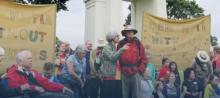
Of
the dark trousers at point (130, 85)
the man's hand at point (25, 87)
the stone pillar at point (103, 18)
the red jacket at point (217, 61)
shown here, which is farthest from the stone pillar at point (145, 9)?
the man's hand at point (25, 87)

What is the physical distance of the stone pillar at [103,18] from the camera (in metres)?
15.9

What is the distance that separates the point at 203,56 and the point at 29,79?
427 cm

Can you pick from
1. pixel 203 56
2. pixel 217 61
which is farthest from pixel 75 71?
pixel 217 61

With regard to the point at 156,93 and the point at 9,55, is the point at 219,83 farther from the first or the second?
the point at 9,55

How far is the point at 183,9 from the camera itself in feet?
121

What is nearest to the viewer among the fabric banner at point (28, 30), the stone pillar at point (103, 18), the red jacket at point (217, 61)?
the fabric banner at point (28, 30)

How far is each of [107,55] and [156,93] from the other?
177cm

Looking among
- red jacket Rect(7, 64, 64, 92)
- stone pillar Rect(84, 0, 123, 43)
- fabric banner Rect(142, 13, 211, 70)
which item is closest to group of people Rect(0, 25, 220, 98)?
red jacket Rect(7, 64, 64, 92)

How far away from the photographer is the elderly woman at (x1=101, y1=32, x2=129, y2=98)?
9406 mm

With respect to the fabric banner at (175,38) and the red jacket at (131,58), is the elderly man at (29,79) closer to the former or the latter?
the red jacket at (131,58)

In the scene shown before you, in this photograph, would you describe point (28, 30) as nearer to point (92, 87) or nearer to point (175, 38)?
point (92, 87)

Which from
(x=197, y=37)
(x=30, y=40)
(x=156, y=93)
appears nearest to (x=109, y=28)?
(x=197, y=37)

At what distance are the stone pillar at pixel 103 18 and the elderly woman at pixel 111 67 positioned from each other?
19.8 feet

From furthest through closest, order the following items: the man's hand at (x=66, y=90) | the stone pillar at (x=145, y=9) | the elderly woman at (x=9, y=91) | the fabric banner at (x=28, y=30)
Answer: the stone pillar at (x=145, y=9), the man's hand at (x=66, y=90), the fabric banner at (x=28, y=30), the elderly woman at (x=9, y=91)
